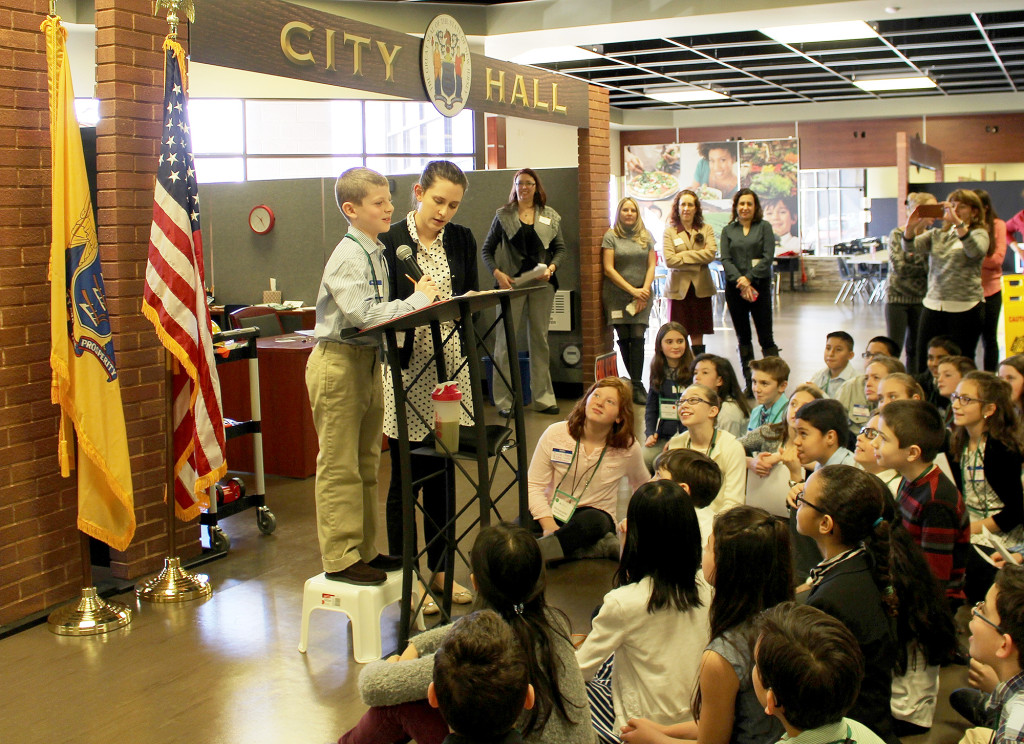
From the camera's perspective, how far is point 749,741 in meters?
2.15

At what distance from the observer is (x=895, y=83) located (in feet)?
49.8

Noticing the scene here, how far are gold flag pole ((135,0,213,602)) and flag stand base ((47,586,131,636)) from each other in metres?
0.19

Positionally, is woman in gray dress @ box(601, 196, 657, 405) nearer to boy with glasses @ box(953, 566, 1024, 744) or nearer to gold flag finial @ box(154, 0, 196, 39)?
gold flag finial @ box(154, 0, 196, 39)

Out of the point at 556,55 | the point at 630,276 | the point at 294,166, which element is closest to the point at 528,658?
the point at 630,276

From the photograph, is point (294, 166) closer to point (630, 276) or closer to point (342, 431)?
point (630, 276)

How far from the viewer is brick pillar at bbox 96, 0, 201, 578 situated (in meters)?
3.80

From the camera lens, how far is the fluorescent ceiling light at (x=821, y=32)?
1034cm

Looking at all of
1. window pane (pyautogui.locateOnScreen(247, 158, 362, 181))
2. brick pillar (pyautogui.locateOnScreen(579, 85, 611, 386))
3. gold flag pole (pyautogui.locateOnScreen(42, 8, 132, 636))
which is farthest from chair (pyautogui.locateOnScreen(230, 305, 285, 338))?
window pane (pyautogui.locateOnScreen(247, 158, 362, 181))

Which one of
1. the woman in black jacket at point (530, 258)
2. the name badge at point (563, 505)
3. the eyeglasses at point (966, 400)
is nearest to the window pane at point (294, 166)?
the woman in black jacket at point (530, 258)

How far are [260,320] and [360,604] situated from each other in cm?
411

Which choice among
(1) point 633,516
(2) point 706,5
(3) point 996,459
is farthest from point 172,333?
(2) point 706,5

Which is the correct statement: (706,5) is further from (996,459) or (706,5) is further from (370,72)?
(996,459)

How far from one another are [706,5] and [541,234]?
3592 millimetres

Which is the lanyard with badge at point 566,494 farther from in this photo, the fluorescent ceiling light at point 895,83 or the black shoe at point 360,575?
the fluorescent ceiling light at point 895,83
